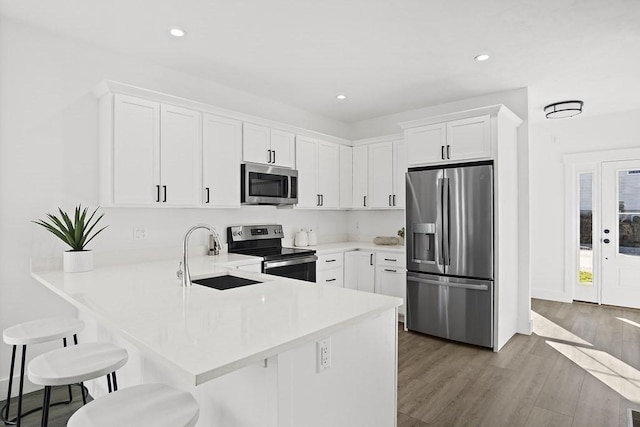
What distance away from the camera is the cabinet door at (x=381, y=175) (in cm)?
475

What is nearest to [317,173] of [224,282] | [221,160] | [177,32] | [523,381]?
[221,160]

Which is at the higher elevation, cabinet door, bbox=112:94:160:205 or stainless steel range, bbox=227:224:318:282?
cabinet door, bbox=112:94:160:205

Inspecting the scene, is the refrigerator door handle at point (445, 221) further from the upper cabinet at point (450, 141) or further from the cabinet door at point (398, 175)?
the cabinet door at point (398, 175)

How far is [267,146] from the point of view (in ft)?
13.1

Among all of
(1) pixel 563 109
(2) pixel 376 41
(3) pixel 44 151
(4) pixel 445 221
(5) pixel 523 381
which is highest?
(2) pixel 376 41

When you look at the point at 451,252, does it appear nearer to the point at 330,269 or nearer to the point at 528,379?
the point at 528,379

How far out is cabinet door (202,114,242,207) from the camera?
11.3 feet

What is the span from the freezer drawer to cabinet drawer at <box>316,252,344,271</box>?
868mm

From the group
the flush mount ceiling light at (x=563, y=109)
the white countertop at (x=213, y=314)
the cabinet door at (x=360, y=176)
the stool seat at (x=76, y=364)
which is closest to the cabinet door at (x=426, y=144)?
the cabinet door at (x=360, y=176)

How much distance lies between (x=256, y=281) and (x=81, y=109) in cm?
211

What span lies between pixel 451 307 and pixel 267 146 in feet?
8.48

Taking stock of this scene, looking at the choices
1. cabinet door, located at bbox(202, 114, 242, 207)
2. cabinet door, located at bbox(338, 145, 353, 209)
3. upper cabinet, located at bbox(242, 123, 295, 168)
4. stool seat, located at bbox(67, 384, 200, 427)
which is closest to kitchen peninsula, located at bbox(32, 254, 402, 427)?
stool seat, located at bbox(67, 384, 200, 427)

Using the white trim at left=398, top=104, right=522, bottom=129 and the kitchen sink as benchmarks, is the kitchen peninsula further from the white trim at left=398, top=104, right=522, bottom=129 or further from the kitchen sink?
the white trim at left=398, top=104, right=522, bottom=129

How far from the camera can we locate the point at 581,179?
17.6 feet
